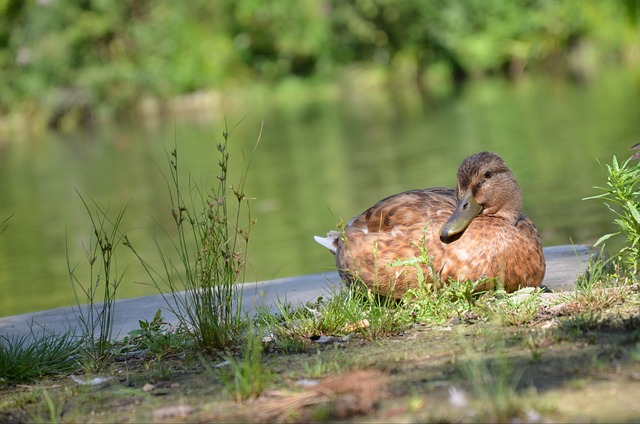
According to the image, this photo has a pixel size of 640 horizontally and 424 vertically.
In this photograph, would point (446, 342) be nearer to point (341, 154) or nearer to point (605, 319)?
point (605, 319)

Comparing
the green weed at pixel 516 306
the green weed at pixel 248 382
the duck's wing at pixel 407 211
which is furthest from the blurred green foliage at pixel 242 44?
the green weed at pixel 248 382

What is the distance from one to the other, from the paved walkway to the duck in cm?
23

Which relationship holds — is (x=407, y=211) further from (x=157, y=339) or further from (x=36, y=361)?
(x=36, y=361)

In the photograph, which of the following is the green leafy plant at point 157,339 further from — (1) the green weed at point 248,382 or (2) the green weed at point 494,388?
(2) the green weed at point 494,388

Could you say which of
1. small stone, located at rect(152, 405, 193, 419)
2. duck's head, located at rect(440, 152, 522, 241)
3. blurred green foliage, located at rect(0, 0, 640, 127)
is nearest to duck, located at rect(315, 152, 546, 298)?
duck's head, located at rect(440, 152, 522, 241)

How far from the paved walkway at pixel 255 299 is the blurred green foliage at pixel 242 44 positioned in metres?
22.0

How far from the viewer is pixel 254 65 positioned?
102 feet

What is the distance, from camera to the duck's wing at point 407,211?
464 centimetres

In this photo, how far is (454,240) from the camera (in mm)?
4434

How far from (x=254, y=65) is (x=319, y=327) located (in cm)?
2763

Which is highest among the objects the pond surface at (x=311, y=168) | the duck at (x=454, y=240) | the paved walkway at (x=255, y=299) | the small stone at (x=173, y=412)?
the pond surface at (x=311, y=168)

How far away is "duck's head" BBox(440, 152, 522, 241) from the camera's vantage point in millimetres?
4547

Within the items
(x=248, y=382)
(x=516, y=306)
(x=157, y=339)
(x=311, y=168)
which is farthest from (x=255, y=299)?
(x=311, y=168)

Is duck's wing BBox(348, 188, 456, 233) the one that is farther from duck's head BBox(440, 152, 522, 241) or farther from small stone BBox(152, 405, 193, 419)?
small stone BBox(152, 405, 193, 419)
